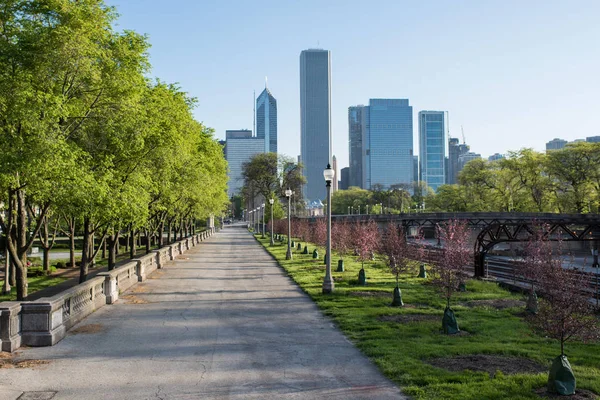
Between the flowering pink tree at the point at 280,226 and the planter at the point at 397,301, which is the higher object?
the flowering pink tree at the point at 280,226

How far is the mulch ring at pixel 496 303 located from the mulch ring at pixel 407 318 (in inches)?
125

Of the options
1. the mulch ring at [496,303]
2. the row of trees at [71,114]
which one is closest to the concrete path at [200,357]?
the row of trees at [71,114]

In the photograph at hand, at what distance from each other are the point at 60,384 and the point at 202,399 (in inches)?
110

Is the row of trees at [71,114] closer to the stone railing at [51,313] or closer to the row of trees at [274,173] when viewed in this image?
the stone railing at [51,313]

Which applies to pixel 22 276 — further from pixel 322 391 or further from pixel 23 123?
pixel 322 391

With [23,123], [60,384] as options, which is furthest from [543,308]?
[23,123]

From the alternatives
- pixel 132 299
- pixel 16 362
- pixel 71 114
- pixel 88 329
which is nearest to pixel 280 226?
pixel 132 299

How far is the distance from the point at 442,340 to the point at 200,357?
576 centimetres

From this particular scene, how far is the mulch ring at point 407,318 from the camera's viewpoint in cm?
1530

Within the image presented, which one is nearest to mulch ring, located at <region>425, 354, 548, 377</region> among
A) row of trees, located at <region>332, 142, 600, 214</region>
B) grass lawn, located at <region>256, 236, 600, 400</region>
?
grass lawn, located at <region>256, 236, 600, 400</region>

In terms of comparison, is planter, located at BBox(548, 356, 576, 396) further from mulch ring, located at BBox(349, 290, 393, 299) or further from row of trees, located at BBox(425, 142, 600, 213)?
row of trees, located at BBox(425, 142, 600, 213)

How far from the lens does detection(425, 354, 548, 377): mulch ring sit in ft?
33.2

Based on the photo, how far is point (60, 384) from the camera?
9.41 metres

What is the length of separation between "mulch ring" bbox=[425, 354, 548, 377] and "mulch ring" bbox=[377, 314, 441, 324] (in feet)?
13.4
